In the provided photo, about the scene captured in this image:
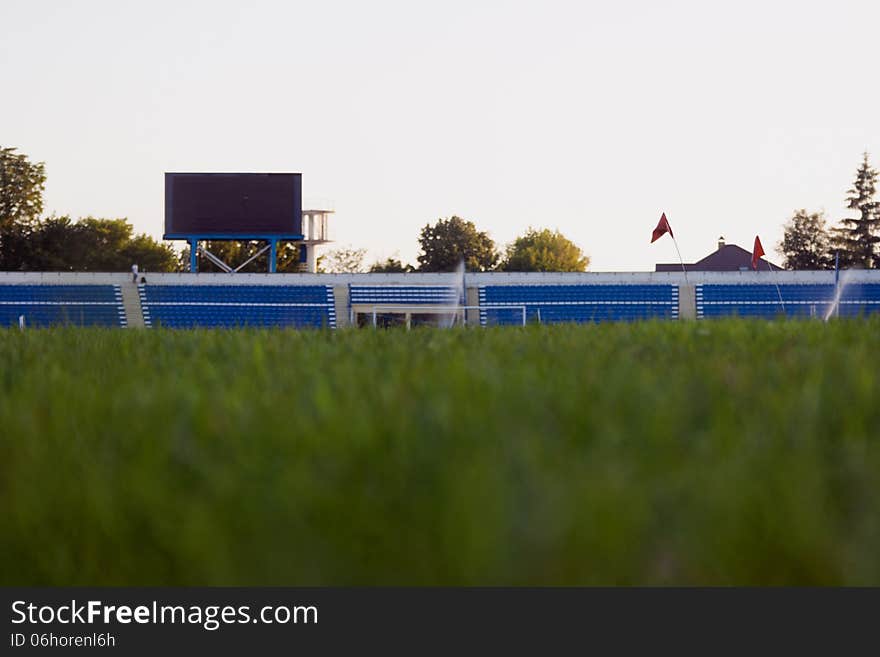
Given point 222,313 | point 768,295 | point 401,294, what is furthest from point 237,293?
point 768,295

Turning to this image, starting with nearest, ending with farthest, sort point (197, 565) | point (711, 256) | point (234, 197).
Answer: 1. point (197, 565)
2. point (234, 197)
3. point (711, 256)

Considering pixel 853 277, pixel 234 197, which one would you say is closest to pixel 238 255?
pixel 234 197

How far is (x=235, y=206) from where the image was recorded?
1886 inches

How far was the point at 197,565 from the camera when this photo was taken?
1473 mm

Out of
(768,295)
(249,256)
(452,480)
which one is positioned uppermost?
(249,256)

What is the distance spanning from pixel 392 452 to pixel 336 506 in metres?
0.34

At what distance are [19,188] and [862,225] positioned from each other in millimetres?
63212

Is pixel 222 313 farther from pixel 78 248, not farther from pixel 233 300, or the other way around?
pixel 78 248

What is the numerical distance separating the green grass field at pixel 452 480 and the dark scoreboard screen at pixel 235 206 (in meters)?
45.5

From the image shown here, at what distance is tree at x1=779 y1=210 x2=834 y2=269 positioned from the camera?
84.2m

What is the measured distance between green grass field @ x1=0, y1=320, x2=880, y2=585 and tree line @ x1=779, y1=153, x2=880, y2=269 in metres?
82.3

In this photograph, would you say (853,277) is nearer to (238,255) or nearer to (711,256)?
(238,255)

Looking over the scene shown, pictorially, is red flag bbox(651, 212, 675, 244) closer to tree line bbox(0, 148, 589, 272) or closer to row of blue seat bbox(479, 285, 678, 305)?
row of blue seat bbox(479, 285, 678, 305)

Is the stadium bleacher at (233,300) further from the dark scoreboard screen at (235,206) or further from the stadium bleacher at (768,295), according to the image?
the stadium bleacher at (768,295)
